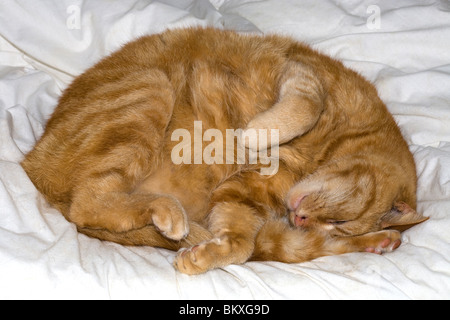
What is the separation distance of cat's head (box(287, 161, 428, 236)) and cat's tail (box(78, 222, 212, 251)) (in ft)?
1.62

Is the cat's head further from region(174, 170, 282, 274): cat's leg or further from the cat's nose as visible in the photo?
region(174, 170, 282, 274): cat's leg

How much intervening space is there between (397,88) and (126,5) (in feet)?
5.94

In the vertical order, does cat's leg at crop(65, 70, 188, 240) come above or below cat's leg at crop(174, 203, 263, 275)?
above

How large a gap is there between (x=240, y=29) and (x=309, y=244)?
169cm

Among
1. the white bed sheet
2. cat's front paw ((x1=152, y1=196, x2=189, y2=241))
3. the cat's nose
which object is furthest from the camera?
the cat's nose

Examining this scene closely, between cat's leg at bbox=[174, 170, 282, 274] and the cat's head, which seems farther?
the cat's head

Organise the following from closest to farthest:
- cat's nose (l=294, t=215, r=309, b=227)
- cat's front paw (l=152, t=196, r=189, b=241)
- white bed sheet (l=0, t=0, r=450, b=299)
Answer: white bed sheet (l=0, t=0, r=450, b=299), cat's front paw (l=152, t=196, r=189, b=241), cat's nose (l=294, t=215, r=309, b=227)

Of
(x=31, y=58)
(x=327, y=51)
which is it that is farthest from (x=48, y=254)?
(x=327, y=51)

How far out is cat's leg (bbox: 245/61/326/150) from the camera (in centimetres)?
249

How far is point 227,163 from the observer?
2.69m

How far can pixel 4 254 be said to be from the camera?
212 centimetres

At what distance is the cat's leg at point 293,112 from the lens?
2490 mm

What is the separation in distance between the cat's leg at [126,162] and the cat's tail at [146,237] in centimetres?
4

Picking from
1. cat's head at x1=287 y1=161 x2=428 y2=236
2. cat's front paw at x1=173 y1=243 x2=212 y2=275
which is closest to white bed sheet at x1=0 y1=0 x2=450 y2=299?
cat's front paw at x1=173 y1=243 x2=212 y2=275
